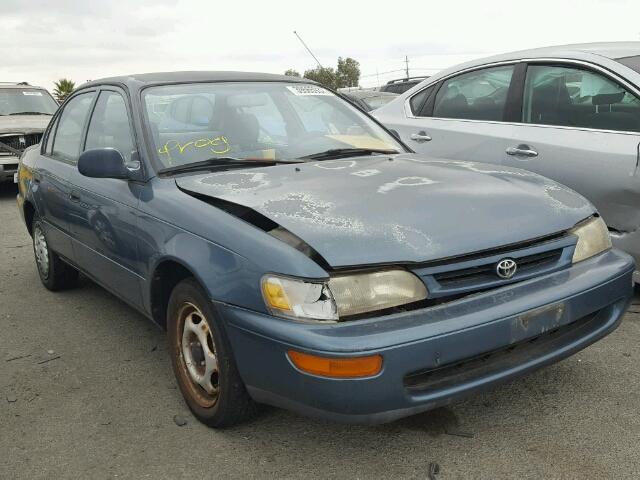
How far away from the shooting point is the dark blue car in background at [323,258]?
7.44 ft

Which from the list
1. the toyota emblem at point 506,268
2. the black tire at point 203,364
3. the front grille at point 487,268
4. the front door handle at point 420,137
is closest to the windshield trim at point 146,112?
the black tire at point 203,364

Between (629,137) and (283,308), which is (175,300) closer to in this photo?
(283,308)

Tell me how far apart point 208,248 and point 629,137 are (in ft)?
8.71

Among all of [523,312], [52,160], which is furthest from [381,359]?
[52,160]

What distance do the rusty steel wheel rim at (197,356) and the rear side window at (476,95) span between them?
2835 millimetres

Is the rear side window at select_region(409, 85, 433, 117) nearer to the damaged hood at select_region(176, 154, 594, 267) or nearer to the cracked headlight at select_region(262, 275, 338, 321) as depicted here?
the damaged hood at select_region(176, 154, 594, 267)

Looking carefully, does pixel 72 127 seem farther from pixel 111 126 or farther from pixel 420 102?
pixel 420 102

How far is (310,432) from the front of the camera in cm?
281

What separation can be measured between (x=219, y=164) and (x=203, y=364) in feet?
3.30

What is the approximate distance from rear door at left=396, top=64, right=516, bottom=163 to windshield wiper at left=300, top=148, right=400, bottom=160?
113 cm

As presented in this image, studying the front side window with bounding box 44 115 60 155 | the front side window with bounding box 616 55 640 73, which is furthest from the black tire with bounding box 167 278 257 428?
the front side window with bounding box 616 55 640 73

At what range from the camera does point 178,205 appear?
2.90 m

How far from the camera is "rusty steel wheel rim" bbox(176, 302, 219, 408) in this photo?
109 inches

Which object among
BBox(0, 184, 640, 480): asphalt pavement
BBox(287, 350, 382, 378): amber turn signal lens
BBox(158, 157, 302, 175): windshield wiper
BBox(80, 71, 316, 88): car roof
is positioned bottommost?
BBox(0, 184, 640, 480): asphalt pavement
